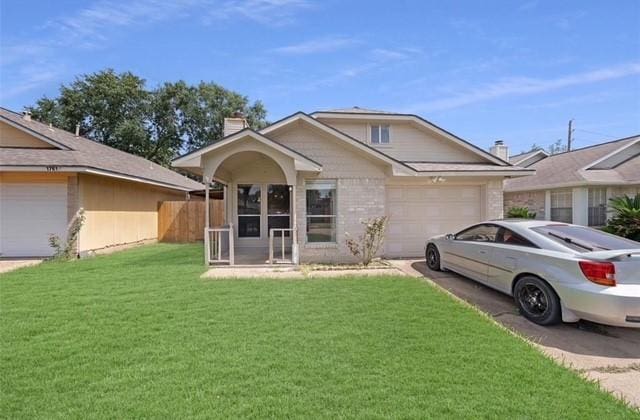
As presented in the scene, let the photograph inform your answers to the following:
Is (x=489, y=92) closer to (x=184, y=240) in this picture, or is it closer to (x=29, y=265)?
(x=184, y=240)

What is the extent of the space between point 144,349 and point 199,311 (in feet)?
4.75

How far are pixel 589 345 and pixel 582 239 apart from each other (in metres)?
1.80

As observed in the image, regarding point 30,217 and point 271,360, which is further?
point 30,217

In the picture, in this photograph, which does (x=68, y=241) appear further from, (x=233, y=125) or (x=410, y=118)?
(x=410, y=118)

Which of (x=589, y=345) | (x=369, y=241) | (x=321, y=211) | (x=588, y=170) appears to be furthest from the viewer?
(x=588, y=170)

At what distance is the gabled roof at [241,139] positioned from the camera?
361 inches

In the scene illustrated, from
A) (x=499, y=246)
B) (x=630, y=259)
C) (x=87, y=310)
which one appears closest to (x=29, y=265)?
(x=87, y=310)

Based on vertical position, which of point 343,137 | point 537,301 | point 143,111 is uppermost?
point 143,111

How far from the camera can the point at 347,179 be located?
1048 centimetres

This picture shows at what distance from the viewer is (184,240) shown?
1773 centimetres

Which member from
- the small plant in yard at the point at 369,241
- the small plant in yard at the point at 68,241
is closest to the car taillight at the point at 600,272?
the small plant in yard at the point at 369,241

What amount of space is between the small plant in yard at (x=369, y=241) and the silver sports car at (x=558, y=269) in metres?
2.93

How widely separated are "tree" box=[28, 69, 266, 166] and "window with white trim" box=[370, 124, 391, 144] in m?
24.6

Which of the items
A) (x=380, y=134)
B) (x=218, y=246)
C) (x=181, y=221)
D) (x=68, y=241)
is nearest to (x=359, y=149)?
(x=380, y=134)
